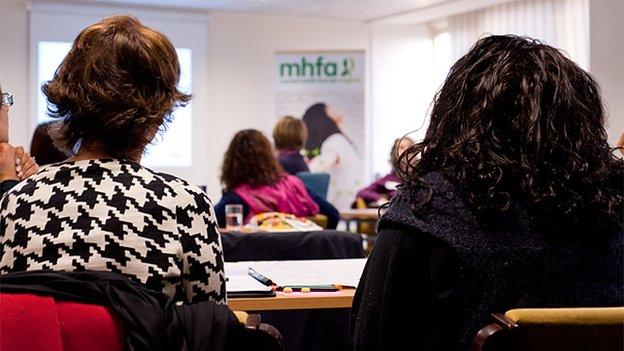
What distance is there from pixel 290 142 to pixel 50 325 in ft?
19.6

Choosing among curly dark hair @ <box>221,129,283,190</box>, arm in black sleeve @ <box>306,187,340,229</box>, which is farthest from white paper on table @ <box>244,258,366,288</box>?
arm in black sleeve @ <box>306,187,340,229</box>

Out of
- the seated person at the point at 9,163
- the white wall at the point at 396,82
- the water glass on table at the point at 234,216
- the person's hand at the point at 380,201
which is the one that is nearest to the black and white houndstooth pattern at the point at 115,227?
the seated person at the point at 9,163

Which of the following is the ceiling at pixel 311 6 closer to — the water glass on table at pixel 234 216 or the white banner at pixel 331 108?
the white banner at pixel 331 108

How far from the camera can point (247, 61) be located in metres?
10.0

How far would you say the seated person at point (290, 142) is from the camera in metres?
7.20

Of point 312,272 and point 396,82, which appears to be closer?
point 312,272

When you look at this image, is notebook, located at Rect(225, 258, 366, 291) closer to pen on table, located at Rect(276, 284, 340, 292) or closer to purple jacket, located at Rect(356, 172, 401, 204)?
pen on table, located at Rect(276, 284, 340, 292)

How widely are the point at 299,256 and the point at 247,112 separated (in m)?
7.06

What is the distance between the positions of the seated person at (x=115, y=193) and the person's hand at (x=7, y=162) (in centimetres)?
122

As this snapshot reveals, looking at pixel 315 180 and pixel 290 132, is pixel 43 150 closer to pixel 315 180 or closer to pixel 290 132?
pixel 290 132

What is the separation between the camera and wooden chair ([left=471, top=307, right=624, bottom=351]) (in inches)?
52.6

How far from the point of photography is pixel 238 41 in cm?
1001

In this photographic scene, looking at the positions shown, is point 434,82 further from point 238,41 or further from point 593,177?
point 593,177

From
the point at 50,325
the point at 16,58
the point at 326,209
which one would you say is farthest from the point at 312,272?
the point at 16,58
